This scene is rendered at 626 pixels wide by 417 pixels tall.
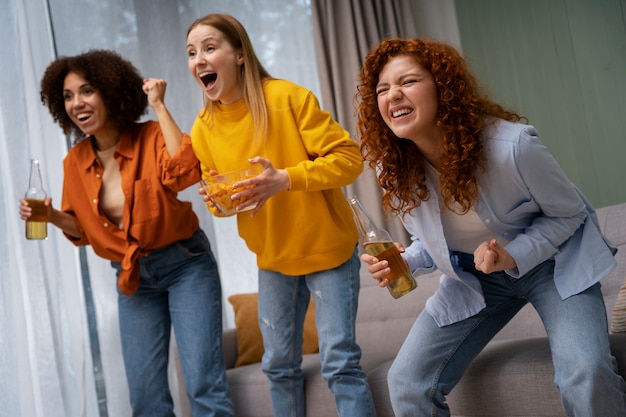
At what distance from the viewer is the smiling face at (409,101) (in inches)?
67.9

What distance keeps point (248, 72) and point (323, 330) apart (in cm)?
80

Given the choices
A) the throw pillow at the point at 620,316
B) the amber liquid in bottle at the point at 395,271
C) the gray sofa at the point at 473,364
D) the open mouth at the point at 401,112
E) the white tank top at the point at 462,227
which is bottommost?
the gray sofa at the point at 473,364

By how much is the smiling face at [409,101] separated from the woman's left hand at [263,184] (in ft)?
1.21

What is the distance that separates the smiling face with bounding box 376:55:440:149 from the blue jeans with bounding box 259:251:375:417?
57cm

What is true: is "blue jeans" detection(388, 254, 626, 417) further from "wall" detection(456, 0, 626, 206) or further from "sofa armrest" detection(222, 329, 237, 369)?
"wall" detection(456, 0, 626, 206)

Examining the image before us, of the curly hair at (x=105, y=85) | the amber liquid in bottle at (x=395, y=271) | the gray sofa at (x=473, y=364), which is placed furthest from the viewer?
the curly hair at (x=105, y=85)

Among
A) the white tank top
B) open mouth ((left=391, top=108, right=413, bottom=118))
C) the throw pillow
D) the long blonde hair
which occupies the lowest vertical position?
the throw pillow

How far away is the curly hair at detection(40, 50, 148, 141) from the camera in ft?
8.68

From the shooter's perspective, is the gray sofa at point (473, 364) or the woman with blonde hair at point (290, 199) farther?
the woman with blonde hair at point (290, 199)

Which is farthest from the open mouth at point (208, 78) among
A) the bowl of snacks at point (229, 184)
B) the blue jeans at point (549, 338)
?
the blue jeans at point (549, 338)

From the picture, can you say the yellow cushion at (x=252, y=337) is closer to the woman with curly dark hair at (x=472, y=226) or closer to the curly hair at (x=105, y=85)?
the curly hair at (x=105, y=85)

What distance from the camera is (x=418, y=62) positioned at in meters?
1.75

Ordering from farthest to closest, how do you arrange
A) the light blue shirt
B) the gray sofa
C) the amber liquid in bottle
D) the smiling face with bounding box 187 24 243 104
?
the smiling face with bounding box 187 24 243 104, the gray sofa, the amber liquid in bottle, the light blue shirt

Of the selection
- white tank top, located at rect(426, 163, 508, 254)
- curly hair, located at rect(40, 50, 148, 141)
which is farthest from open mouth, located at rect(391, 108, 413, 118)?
curly hair, located at rect(40, 50, 148, 141)
